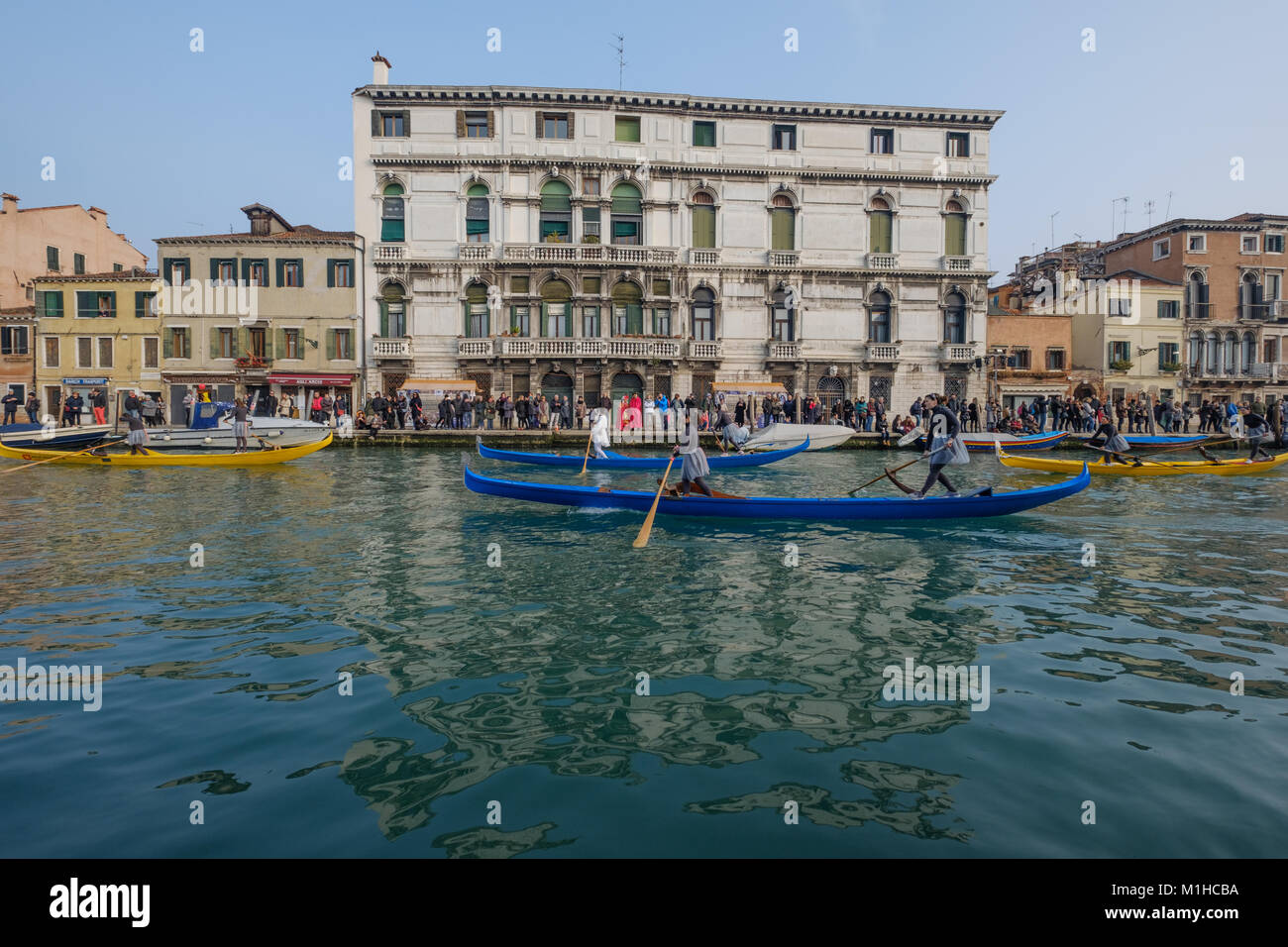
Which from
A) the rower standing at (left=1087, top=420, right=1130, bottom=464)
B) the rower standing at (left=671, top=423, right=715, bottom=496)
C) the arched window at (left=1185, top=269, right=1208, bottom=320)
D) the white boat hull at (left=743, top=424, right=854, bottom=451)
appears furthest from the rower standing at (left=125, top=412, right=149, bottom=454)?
the arched window at (left=1185, top=269, right=1208, bottom=320)

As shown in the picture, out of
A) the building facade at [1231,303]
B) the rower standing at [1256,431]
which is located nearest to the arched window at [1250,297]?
the building facade at [1231,303]

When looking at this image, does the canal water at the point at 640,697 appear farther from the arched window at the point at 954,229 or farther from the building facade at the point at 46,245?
the building facade at the point at 46,245

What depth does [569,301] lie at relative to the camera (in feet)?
119

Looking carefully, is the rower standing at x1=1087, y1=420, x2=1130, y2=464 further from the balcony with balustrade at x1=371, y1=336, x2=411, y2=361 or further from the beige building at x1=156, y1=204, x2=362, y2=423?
the beige building at x1=156, y1=204, x2=362, y2=423

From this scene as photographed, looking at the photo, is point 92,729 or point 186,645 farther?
point 186,645

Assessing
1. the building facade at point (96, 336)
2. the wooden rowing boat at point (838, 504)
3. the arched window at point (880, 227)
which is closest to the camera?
the wooden rowing boat at point (838, 504)

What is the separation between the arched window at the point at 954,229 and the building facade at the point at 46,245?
44.3 m

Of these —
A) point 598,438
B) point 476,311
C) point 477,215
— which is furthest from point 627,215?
point 598,438

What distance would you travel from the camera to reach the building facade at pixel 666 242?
116 feet

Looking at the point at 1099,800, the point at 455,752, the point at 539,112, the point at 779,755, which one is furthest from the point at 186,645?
the point at 539,112

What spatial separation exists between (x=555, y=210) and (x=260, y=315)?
14519mm

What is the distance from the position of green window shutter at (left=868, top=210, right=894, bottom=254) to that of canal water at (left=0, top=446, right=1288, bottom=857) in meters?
28.6

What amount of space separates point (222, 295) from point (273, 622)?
1342 inches

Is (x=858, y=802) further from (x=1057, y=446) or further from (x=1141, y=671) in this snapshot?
(x=1057, y=446)
